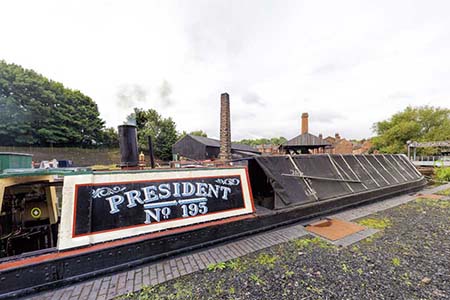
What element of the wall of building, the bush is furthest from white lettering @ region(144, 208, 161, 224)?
the wall of building

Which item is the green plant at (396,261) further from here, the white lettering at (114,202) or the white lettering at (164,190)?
the white lettering at (114,202)

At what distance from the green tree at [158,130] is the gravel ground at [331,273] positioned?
81.3 ft

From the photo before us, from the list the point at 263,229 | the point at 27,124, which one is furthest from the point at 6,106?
the point at 263,229

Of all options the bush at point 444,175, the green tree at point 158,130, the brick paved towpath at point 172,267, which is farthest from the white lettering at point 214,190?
the green tree at point 158,130

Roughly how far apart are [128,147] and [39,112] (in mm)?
24073

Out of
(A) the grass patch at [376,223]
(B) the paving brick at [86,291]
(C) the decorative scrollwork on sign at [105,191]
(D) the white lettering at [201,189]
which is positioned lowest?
(A) the grass patch at [376,223]

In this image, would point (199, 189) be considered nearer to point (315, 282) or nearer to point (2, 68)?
point (315, 282)

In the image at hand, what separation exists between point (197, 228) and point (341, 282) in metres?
1.87

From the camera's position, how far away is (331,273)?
6.75 ft

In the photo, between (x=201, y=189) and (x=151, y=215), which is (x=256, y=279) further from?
(x=151, y=215)

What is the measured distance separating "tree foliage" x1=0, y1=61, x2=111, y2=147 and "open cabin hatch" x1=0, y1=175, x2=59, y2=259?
73.1ft

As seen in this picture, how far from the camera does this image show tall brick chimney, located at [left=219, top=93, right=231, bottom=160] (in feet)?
23.2

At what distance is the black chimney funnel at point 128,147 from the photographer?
308 cm

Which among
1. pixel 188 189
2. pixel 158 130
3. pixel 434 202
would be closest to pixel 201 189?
pixel 188 189
